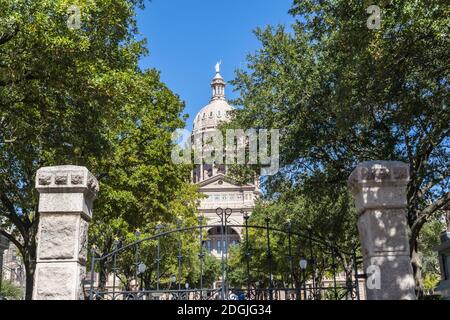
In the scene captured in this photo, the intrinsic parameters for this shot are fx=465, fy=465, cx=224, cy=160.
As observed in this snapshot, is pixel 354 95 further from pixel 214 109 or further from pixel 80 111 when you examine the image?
pixel 214 109

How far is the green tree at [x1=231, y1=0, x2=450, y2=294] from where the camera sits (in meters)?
11.4

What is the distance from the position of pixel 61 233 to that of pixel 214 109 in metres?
127

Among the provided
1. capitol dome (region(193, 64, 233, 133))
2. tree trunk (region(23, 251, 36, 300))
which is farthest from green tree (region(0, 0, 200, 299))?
capitol dome (region(193, 64, 233, 133))

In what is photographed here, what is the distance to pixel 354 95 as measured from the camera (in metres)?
13.6

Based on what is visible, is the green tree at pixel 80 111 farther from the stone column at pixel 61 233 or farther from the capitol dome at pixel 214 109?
the capitol dome at pixel 214 109

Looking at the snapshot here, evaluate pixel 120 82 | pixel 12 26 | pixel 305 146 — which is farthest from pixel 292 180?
pixel 12 26

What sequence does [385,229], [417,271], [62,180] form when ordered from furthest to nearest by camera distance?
[417,271]
[62,180]
[385,229]

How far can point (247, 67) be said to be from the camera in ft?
65.3

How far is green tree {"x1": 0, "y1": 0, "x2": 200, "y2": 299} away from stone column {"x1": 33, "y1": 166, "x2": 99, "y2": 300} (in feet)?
20.7

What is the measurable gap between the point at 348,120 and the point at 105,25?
7.93 meters

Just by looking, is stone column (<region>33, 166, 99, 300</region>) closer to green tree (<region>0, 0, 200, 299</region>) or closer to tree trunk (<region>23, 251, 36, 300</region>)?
green tree (<region>0, 0, 200, 299</region>)

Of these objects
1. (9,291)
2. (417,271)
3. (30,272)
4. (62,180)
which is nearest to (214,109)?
(9,291)

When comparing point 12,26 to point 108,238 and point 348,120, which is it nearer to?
point 348,120

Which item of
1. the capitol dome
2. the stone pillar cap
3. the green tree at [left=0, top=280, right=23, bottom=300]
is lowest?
the green tree at [left=0, top=280, right=23, bottom=300]
